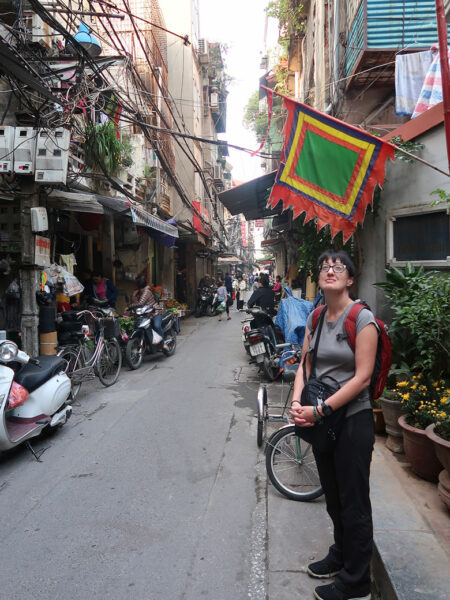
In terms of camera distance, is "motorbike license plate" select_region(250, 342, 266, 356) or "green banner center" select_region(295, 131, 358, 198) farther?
"motorbike license plate" select_region(250, 342, 266, 356)

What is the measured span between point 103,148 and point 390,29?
5790mm

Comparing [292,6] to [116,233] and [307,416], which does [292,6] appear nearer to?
[116,233]

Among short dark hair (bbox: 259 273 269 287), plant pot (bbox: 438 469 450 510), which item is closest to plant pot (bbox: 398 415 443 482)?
plant pot (bbox: 438 469 450 510)

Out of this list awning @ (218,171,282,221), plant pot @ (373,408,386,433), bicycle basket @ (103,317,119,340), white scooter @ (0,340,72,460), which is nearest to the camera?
white scooter @ (0,340,72,460)

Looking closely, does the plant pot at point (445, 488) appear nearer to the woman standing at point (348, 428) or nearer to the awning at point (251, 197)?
the woman standing at point (348, 428)

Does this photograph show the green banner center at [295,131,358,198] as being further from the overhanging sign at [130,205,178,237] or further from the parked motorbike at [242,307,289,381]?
the overhanging sign at [130,205,178,237]

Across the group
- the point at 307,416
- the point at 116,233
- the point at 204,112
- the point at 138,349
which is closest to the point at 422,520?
the point at 307,416

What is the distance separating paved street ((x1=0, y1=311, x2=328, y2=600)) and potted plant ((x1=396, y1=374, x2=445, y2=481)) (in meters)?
0.92

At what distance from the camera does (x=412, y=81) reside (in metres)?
7.26

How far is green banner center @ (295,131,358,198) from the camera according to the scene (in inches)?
176

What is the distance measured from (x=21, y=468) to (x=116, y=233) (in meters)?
8.89

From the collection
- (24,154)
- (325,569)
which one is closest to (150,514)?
(325,569)

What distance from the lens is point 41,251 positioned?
6.68 metres

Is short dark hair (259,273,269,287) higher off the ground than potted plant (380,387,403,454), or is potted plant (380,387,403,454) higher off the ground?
short dark hair (259,273,269,287)
